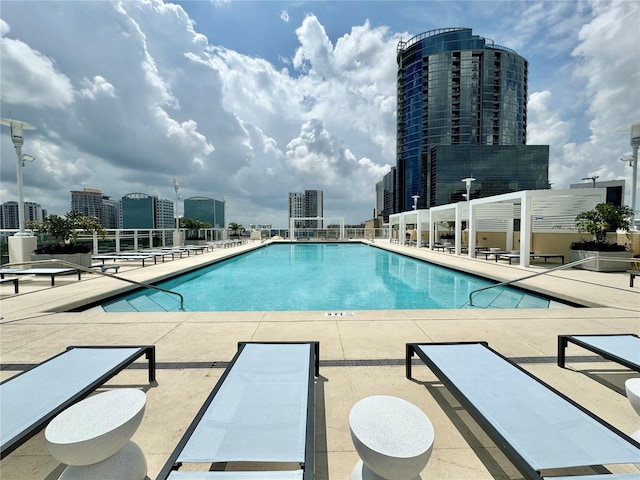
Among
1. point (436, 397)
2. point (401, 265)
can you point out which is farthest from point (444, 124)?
point (436, 397)

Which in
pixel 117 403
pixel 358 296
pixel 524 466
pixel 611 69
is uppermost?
pixel 611 69

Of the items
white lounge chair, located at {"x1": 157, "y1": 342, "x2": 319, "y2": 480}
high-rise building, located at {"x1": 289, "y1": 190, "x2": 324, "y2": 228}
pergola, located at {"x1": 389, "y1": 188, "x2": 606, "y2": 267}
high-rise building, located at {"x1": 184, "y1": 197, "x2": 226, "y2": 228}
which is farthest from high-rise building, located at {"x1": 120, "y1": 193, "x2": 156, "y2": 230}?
high-rise building, located at {"x1": 289, "y1": 190, "x2": 324, "y2": 228}

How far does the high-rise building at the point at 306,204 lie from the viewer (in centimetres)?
8675

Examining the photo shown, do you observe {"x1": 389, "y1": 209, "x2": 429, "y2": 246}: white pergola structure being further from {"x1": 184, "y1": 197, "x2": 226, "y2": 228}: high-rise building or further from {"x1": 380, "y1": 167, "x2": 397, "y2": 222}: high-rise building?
{"x1": 380, "y1": 167, "x2": 397, "y2": 222}: high-rise building

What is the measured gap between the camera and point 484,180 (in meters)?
64.1

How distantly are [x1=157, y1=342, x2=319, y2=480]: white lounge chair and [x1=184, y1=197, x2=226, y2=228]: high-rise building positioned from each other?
41913 millimetres

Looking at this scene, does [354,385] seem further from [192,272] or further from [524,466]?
[192,272]

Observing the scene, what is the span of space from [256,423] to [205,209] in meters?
45.4

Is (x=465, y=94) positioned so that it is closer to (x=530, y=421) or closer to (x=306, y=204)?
(x=306, y=204)

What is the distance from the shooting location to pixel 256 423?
5.69ft

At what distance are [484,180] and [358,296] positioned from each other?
68.3 metres

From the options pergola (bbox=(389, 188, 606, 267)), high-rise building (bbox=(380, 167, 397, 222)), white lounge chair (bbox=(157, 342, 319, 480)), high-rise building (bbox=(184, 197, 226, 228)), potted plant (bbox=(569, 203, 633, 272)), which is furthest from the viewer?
high-rise building (bbox=(380, 167, 397, 222))

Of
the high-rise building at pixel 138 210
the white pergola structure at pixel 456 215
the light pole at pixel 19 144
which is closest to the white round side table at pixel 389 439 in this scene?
the light pole at pixel 19 144

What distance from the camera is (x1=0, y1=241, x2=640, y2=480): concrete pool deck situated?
187 centimetres
